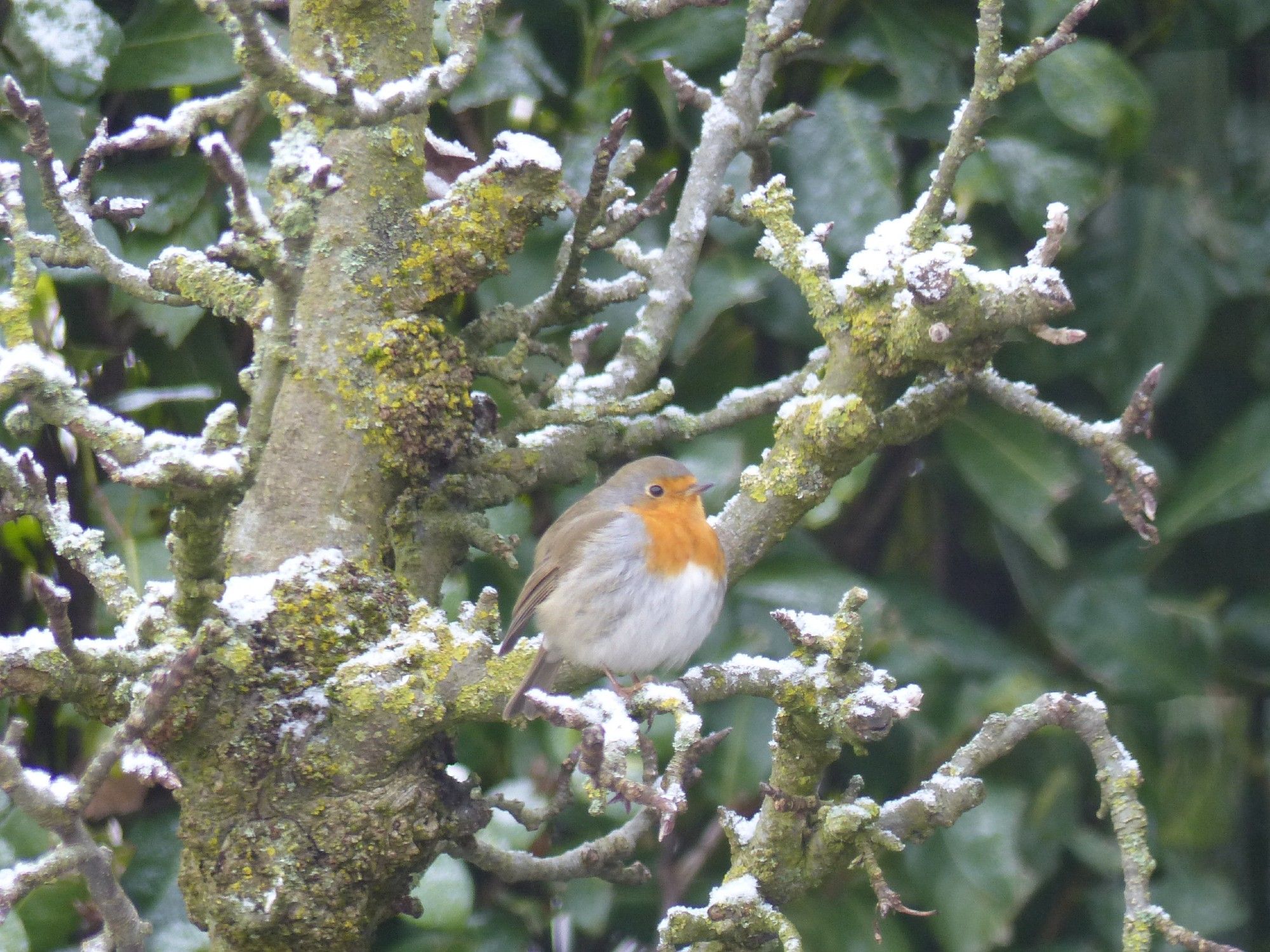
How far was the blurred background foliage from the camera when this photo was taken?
2484 mm

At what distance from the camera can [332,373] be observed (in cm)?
182

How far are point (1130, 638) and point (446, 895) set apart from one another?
1.49 meters

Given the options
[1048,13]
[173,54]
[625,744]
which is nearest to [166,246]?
[173,54]

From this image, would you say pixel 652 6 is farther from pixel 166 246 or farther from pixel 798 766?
pixel 798 766

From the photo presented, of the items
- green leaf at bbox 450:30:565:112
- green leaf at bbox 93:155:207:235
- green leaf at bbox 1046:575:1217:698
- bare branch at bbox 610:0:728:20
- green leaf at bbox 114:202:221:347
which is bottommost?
green leaf at bbox 1046:575:1217:698

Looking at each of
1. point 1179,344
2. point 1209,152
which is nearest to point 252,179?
point 1179,344

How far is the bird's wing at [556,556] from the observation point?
2408 mm

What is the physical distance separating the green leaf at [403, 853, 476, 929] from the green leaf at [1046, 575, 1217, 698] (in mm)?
1341

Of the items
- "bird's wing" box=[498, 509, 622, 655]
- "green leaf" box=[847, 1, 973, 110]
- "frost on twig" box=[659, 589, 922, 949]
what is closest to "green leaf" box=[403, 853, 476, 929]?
"bird's wing" box=[498, 509, 622, 655]

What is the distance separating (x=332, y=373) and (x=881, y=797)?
61.3 inches

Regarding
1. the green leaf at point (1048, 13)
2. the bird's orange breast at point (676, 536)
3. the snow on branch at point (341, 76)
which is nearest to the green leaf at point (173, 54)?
the snow on branch at point (341, 76)

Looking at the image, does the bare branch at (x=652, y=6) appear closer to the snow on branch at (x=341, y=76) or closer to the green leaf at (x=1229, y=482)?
the snow on branch at (x=341, y=76)

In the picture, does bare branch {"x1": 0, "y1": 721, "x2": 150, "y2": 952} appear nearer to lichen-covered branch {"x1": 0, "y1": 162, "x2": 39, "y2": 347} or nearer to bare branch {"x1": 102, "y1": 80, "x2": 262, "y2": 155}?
lichen-covered branch {"x1": 0, "y1": 162, "x2": 39, "y2": 347}

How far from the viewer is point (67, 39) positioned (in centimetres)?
229
